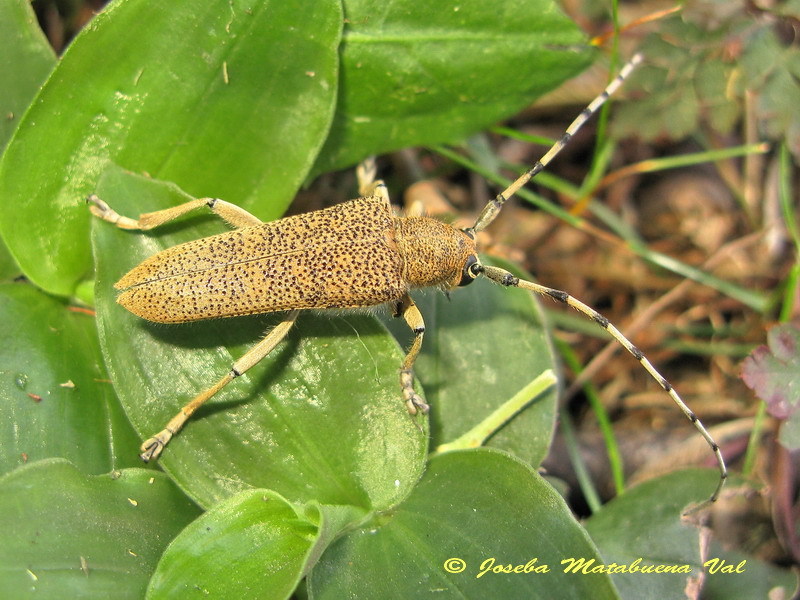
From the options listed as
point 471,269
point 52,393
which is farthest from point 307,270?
point 52,393

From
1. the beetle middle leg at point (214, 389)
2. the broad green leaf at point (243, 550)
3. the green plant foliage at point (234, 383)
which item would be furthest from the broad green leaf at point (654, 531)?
the beetle middle leg at point (214, 389)

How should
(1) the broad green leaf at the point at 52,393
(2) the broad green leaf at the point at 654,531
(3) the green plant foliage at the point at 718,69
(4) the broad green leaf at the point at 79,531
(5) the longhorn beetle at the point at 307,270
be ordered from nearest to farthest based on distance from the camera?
(4) the broad green leaf at the point at 79,531, (1) the broad green leaf at the point at 52,393, (5) the longhorn beetle at the point at 307,270, (2) the broad green leaf at the point at 654,531, (3) the green plant foliage at the point at 718,69

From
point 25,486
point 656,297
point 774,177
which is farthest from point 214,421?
point 774,177

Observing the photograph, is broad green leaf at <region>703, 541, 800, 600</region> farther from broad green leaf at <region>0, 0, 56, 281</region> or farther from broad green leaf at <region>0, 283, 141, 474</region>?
broad green leaf at <region>0, 0, 56, 281</region>

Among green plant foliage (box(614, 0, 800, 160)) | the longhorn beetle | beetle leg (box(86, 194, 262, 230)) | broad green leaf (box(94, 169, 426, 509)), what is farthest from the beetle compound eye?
green plant foliage (box(614, 0, 800, 160))

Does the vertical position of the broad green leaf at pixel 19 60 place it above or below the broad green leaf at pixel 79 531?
above

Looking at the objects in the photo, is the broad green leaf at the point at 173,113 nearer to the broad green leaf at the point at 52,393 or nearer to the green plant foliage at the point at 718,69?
the broad green leaf at the point at 52,393

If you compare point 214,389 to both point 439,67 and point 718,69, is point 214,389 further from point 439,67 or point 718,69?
point 718,69
